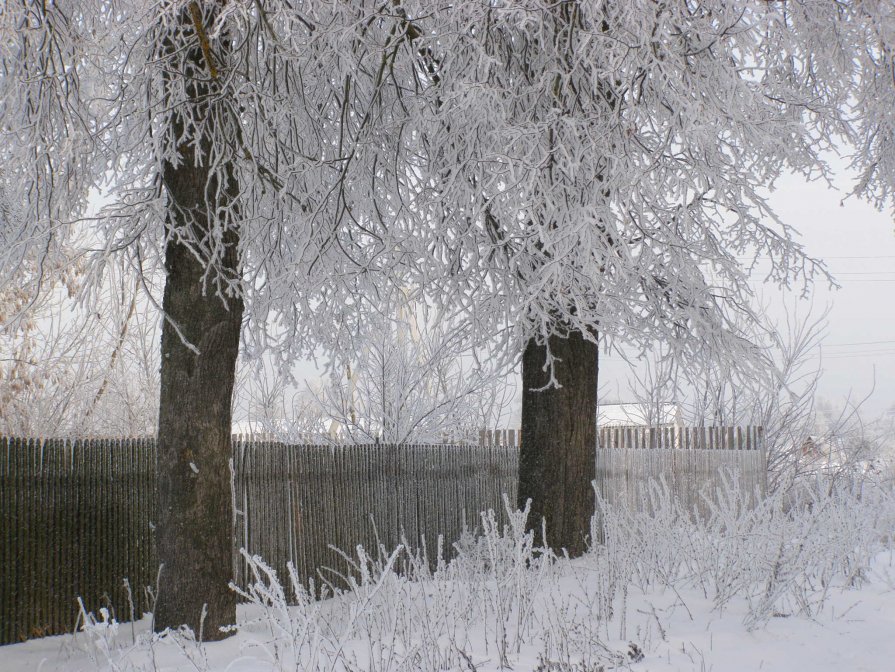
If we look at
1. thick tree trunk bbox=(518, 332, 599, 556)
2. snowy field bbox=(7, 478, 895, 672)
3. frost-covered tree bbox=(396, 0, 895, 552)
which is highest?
frost-covered tree bbox=(396, 0, 895, 552)

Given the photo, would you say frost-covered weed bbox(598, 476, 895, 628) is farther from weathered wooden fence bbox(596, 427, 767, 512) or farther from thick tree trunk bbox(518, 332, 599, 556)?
weathered wooden fence bbox(596, 427, 767, 512)

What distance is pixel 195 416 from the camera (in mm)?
6238

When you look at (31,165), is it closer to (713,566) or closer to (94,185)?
(94,185)

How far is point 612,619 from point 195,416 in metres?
3.17

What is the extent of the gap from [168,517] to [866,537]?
5.39 metres

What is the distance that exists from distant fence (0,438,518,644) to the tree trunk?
77 cm

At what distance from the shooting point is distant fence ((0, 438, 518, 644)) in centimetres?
704

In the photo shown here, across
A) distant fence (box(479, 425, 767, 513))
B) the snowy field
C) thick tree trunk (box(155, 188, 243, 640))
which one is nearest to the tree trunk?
thick tree trunk (box(155, 188, 243, 640))

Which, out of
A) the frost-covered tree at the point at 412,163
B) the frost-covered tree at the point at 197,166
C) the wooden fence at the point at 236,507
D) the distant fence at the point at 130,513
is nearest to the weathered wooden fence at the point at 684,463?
the wooden fence at the point at 236,507

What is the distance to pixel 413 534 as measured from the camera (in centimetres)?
972

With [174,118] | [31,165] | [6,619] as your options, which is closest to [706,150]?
[174,118]

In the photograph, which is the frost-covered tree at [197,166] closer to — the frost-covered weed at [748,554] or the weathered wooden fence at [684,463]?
the frost-covered weed at [748,554]

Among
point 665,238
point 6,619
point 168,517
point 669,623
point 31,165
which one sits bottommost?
point 6,619

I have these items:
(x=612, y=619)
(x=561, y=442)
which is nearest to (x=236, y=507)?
(x=561, y=442)
